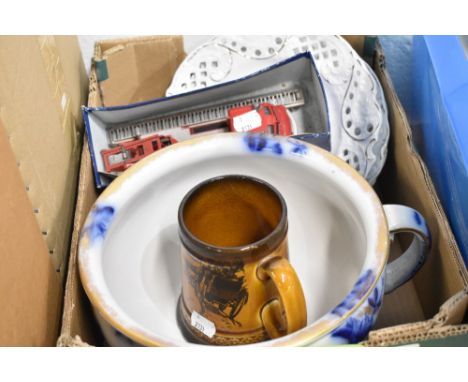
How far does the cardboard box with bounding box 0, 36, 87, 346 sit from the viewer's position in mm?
354

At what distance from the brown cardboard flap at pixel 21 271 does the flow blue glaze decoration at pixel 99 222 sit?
0.11 feet

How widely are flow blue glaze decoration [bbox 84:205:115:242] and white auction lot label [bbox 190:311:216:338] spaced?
87 millimetres

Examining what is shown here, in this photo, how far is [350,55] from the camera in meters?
0.61

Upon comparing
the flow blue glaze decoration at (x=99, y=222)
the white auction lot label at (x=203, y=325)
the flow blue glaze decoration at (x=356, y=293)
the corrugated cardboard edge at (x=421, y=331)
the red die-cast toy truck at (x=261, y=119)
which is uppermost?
the red die-cast toy truck at (x=261, y=119)

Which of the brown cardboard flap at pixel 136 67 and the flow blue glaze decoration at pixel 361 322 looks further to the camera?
the brown cardboard flap at pixel 136 67

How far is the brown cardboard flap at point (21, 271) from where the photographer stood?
34 cm

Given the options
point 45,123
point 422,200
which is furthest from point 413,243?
point 45,123

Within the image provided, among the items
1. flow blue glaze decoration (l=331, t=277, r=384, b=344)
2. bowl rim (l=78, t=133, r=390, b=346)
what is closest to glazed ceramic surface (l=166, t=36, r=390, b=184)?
bowl rim (l=78, t=133, r=390, b=346)

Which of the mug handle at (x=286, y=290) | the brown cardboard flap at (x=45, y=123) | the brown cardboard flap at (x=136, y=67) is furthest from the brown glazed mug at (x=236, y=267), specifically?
the brown cardboard flap at (x=136, y=67)

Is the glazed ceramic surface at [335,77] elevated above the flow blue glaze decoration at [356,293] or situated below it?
above

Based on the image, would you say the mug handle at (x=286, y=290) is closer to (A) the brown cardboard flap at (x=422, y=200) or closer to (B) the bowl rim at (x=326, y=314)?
(B) the bowl rim at (x=326, y=314)

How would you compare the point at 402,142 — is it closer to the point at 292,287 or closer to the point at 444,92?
the point at 444,92

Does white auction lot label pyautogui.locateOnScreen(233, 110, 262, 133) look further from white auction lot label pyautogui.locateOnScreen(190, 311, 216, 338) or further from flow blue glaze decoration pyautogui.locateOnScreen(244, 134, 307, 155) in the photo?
white auction lot label pyautogui.locateOnScreen(190, 311, 216, 338)

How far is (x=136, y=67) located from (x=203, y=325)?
33cm
